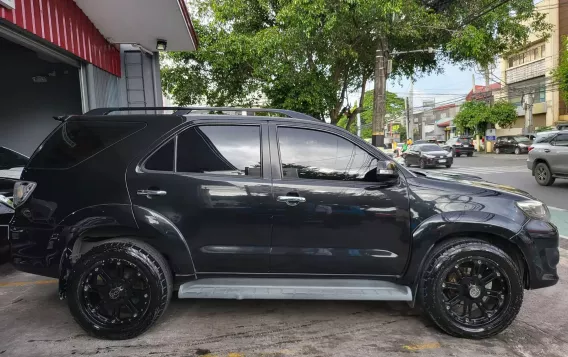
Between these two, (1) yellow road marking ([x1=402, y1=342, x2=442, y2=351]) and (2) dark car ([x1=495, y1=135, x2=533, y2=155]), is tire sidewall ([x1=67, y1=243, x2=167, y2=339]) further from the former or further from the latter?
(2) dark car ([x1=495, y1=135, x2=533, y2=155])

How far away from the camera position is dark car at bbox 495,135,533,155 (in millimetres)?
28578

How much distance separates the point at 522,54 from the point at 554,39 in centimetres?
464

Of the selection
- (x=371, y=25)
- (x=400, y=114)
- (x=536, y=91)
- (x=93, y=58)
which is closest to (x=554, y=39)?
(x=536, y=91)

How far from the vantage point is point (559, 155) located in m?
10.5

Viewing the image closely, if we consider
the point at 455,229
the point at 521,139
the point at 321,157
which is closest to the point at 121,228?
the point at 321,157

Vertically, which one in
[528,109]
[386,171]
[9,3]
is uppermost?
[528,109]

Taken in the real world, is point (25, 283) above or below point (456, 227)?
below

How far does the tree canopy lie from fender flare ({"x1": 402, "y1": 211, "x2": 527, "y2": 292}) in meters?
9.35

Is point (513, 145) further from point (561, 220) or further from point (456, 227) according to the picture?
point (456, 227)

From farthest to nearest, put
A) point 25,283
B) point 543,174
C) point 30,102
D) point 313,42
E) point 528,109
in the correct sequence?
point 528,109
point 313,42
point 543,174
point 30,102
point 25,283

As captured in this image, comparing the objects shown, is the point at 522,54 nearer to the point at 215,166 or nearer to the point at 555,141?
the point at 555,141

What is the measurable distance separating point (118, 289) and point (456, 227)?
2.69 meters

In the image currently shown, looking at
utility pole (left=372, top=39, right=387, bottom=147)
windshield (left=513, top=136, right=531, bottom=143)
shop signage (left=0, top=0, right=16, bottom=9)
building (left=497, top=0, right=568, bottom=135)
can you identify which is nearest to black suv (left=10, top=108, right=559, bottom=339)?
shop signage (left=0, top=0, right=16, bottom=9)

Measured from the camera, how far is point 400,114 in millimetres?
73312
